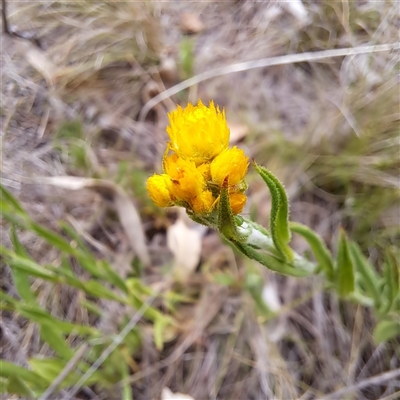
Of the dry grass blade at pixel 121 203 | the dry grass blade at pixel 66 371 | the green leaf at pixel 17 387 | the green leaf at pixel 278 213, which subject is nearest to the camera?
the green leaf at pixel 278 213

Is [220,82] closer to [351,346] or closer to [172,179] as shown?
[351,346]

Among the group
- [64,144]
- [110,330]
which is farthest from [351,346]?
[64,144]

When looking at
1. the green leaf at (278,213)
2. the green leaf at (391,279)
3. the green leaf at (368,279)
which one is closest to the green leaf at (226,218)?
the green leaf at (278,213)

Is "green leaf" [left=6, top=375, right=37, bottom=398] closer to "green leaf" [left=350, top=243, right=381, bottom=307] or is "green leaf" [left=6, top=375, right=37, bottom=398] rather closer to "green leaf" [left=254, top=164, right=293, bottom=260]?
"green leaf" [left=254, top=164, right=293, bottom=260]

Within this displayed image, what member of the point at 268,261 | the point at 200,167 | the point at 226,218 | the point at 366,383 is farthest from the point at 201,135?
the point at 366,383

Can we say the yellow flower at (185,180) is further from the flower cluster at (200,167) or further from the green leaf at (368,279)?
the green leaf at (368,279)

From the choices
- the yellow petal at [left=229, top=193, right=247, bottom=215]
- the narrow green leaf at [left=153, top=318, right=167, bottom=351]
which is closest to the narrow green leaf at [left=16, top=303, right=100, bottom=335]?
the narrow green leaf at [left=153, top=318, right=167, bottom=351]
